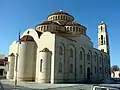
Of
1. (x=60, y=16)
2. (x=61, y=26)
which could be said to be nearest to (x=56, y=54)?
(x=61, y=26)

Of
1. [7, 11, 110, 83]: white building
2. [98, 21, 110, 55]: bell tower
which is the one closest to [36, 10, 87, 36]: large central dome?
[7, 11, 110, 83]: white building

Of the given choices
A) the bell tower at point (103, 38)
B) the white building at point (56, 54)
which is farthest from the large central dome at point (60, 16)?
the bell tower at point (103, 38)

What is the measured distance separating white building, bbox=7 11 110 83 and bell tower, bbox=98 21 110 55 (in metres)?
6.15

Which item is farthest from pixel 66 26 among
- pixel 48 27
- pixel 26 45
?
pixel 26 45

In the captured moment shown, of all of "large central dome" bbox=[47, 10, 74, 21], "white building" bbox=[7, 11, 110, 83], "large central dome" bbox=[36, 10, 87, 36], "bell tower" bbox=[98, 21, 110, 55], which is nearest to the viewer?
"white building" bbox=[7, 11, 110, 83]

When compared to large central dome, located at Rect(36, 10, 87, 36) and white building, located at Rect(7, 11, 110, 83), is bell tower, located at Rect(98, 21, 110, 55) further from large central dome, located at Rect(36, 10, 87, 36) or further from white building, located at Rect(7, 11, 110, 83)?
large central dome, located at Rect(36, 10, 87, 36)

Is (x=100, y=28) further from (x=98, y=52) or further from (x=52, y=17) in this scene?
(x=52, y=17)

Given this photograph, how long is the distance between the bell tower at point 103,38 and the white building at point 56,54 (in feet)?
20.2

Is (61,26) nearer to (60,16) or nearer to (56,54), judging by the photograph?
(60,16)

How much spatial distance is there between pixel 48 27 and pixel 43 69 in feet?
37.5

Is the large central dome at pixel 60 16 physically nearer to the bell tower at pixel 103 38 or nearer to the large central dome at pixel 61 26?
the large central dome at pixel 61 26

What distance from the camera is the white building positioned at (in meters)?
34.3

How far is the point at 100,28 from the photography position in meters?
55.0

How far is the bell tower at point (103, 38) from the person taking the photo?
54.1 m
